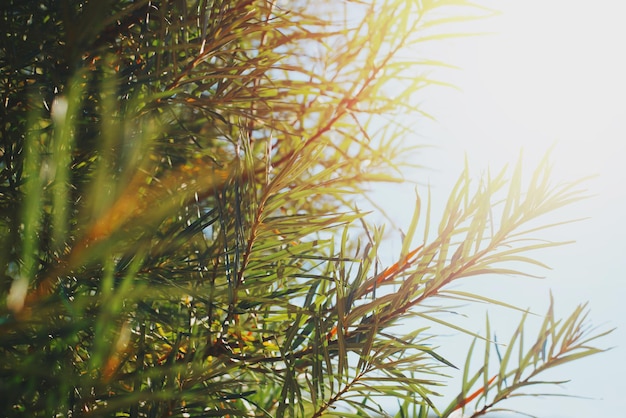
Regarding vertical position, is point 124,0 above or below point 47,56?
above

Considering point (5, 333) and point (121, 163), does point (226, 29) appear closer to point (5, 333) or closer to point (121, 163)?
point (121, 163)

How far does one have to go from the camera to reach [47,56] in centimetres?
49

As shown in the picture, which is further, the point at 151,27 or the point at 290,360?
the point at 151,27

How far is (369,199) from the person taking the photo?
2.59 ft

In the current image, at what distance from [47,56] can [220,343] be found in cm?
30

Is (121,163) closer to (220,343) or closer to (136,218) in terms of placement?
(136,218)

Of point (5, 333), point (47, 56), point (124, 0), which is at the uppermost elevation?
point (124, 0)

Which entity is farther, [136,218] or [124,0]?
[124,0]

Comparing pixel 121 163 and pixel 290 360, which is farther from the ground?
pixel 121 163

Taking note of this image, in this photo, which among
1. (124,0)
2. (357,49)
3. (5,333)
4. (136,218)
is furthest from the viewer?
(357,49)

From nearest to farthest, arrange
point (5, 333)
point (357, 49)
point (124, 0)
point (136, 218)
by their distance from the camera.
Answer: point (5, 333)
point (136, 218)
point (124, 0)
point (357, 49)

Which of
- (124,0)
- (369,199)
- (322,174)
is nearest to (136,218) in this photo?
(322,174)

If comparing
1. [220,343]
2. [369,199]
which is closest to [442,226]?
[220,343]

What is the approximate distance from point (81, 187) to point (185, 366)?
8.1 inches
